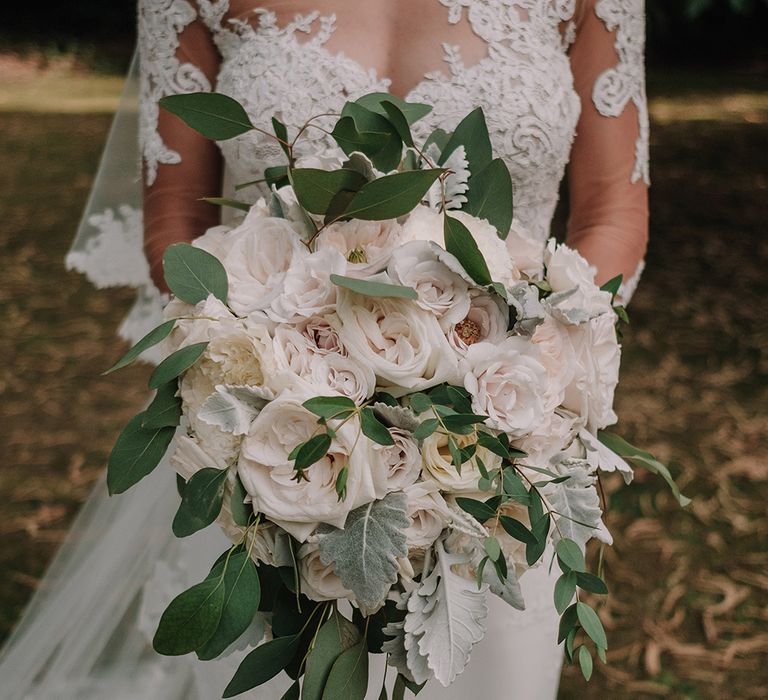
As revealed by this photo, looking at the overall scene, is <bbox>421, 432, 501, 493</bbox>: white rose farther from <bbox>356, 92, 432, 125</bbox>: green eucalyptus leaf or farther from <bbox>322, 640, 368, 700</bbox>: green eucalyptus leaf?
<bbox>356, 92, 432, 125</bbox>: green eucalyptus leaf

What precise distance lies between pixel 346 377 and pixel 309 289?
150 millimetres

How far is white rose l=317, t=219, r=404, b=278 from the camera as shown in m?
1.35

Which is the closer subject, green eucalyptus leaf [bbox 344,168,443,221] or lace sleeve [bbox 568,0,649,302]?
green eucalyptus leaf [bbox 344,168,443,221]

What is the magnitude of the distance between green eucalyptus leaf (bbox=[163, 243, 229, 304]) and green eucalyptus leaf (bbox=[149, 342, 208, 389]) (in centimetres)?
10

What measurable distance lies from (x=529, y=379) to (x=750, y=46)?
38.3 feet

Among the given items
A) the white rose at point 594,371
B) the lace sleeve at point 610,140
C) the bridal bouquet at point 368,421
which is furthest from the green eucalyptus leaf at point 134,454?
the lace sleeve at point 610,140

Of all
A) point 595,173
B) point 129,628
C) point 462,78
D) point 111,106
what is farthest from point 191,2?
point 111,106

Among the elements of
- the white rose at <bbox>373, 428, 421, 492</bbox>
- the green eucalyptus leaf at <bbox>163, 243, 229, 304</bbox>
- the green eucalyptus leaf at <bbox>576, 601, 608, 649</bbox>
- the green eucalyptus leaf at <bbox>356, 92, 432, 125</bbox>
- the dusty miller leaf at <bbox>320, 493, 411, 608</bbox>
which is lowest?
the green eucalyptus leaf at <bbox>576, 601, 608, 649</bbox>

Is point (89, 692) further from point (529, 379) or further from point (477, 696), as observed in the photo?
point (529, 379)

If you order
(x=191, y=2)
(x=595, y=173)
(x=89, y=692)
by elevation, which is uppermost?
(x=191, y=2)

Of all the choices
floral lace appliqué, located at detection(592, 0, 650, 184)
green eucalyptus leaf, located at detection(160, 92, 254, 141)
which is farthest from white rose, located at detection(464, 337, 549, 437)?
floral lace appliqué, located at detection(592, 0, 650, 184)

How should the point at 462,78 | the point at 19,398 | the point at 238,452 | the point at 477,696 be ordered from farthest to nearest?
the point at 19,398 < the point at 477,696 < the point at 462,78 < the point at 238,452

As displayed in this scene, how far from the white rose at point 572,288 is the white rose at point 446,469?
0.84 feet

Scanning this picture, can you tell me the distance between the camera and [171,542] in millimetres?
2562
